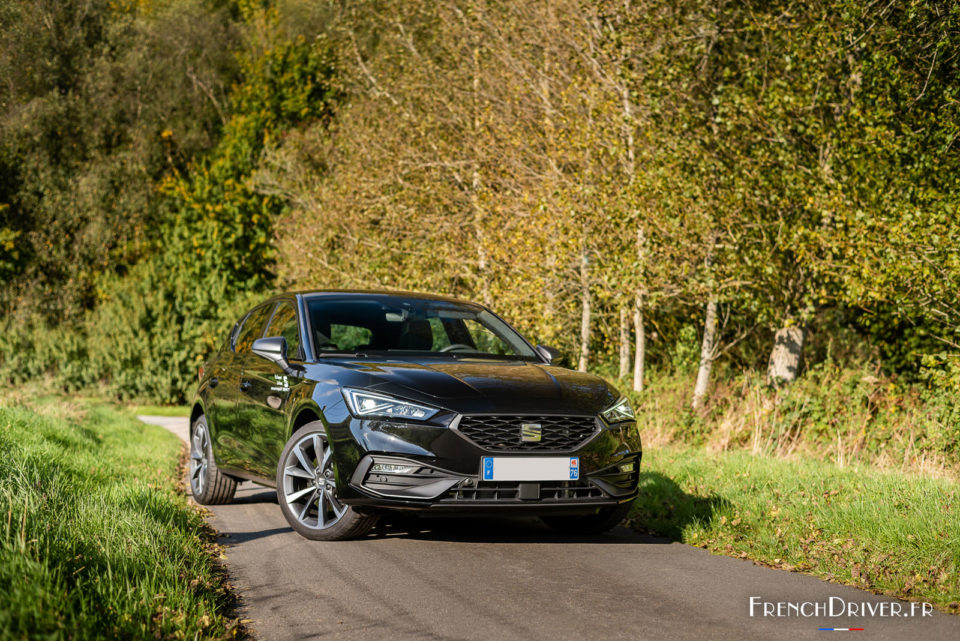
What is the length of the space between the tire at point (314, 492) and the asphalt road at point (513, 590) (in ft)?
0.35

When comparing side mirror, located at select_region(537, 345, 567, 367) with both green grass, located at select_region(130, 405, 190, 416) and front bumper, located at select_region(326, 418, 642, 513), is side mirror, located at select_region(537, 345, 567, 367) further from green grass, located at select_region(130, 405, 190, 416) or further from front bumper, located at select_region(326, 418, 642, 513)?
green grass, located at select_region(130, 405, 190, 416)

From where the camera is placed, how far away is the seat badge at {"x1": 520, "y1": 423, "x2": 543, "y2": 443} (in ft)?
21.2

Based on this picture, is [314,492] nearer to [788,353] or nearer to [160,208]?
[788,353]

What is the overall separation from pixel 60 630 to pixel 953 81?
1056 centimetres

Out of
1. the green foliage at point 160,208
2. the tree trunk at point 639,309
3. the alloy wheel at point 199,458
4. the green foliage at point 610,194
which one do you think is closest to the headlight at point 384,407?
the alloy wheel at point 199,458

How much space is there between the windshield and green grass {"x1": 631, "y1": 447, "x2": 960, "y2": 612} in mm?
1755

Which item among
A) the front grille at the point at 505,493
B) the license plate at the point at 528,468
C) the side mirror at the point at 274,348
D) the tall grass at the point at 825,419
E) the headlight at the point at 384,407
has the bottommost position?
the tall grass at the point at 825,419

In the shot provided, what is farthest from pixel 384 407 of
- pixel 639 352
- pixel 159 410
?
pixel 159 410

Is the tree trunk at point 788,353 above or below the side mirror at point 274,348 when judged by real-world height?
below

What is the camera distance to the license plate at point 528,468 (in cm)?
637

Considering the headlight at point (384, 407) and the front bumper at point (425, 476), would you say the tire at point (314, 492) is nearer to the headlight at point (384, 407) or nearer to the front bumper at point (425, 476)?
the front bumper at point (425, 476)

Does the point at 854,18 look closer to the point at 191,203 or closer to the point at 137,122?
the point at 191,203

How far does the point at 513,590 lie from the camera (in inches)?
221

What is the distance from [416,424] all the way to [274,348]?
1.61m
